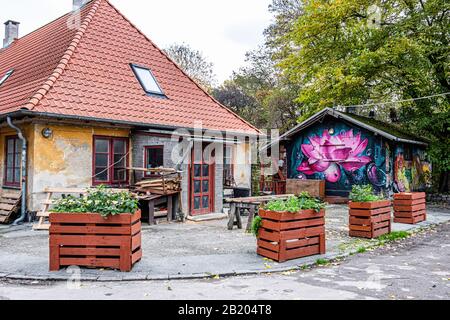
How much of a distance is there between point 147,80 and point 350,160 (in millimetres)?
10025

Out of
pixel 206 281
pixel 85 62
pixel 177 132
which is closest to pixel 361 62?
pixel 177 132

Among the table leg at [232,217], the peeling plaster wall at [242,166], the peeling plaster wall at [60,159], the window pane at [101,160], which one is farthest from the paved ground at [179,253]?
the peeling plaster wall at [242,166]

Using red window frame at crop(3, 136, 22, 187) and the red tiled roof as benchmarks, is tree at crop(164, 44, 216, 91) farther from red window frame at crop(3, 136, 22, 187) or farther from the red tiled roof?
red window frame at crop(3, 136, 22, 187)

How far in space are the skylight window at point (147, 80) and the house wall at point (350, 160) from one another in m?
8.76

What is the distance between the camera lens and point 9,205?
1147 centimetres

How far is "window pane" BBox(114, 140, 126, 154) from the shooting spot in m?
12.9

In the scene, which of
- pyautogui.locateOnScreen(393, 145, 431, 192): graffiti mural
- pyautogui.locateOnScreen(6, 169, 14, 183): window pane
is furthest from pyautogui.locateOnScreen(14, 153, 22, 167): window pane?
pyautogui.locateOnScreen(393, 145, 431, 192): graffiti mural

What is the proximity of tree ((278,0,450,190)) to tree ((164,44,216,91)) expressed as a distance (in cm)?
1340

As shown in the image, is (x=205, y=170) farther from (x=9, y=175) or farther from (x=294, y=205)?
(x=9, y=175)

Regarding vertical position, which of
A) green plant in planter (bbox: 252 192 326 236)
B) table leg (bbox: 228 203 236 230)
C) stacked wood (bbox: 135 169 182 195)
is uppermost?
stacked wood (bbox: 135 169 182 195)

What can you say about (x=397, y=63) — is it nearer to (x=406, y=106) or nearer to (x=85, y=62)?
(x=406, y=106)

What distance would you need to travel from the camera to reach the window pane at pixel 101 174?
12383 millimetres

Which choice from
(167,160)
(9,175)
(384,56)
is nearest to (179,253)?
(167,160)

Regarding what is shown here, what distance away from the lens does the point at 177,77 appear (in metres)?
16.4
